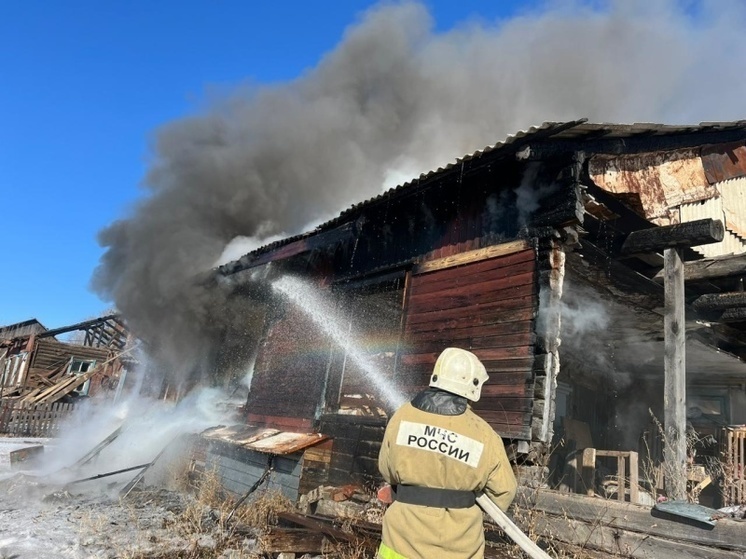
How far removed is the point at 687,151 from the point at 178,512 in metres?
9.09

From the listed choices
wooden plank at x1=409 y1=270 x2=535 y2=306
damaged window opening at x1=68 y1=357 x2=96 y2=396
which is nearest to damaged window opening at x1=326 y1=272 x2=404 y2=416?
wooden plank at x1=409 y1=270 x2=535 y2=306

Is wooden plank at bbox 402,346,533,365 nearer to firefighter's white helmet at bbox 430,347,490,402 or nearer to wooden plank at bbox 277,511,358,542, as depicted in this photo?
wooden plank at bbox 277,511,358,542

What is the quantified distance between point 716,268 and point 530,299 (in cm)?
257

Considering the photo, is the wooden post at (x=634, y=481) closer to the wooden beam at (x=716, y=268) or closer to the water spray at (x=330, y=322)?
the wooden beam at (x=716, y=268)

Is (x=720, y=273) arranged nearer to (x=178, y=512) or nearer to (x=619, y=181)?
(x=619, y=181)

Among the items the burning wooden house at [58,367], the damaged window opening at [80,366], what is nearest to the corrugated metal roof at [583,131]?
the burning wooden house at [58,367]

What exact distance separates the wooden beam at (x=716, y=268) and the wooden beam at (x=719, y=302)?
524 mm

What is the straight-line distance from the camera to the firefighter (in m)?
2.60

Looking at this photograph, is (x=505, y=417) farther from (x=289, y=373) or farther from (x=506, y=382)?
(x=289, y=373)

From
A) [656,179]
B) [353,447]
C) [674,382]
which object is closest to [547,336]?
[674,382]

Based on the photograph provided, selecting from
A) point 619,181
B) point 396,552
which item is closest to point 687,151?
point 619,181

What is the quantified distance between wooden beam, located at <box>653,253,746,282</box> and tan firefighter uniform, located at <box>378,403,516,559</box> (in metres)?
5.21

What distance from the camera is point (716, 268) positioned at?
6445 mm

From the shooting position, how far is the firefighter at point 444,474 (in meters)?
2.60
